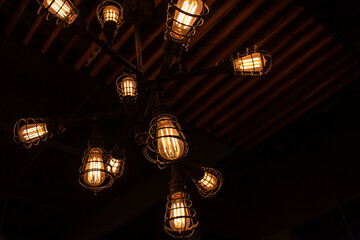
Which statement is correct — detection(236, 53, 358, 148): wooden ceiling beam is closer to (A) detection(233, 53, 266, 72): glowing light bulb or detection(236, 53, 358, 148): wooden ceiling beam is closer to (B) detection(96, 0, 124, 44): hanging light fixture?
(A) detection(233, 53, 266, 72): glowing light bulb

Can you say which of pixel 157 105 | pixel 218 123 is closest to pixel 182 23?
pixel 157 105

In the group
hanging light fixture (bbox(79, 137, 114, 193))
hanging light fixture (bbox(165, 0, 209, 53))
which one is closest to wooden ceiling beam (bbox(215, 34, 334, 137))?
hanging light fixture (bbox(165, 0, 209, 53))

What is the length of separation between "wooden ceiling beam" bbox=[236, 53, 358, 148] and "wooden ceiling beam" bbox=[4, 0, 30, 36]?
7.52 feet

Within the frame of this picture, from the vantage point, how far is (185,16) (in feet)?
4.89

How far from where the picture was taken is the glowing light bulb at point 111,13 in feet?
6.12

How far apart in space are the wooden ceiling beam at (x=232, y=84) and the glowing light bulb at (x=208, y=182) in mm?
1258

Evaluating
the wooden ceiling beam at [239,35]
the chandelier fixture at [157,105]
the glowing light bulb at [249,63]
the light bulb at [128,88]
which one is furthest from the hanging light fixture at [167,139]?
the wooden ceiling beam at [239,35]

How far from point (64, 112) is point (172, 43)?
2686mm

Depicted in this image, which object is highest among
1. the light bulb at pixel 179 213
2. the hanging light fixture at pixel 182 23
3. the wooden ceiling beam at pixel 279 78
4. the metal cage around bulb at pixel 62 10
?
the wooden ceiling beam at pixel 279 78

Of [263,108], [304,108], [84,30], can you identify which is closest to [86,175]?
[84,30]

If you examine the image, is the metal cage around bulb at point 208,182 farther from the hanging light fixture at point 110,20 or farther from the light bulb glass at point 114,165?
the hanging light fixture at point 110,20

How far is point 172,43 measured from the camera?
1608 mm

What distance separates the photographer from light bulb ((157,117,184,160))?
1470mm

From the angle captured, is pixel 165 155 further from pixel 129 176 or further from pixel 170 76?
pixel 129 176
